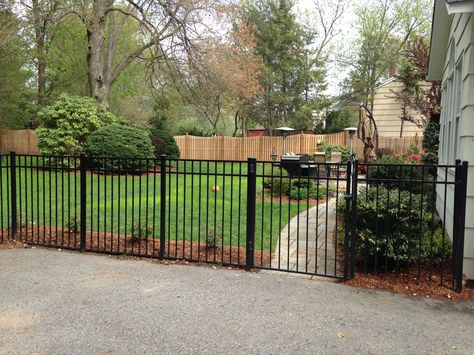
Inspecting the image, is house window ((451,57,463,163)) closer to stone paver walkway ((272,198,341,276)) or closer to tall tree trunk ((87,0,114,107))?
stone paver walkway ((272,198,341,276))

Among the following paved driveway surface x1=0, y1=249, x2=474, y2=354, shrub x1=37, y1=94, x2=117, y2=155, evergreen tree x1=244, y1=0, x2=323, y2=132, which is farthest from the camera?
evergreen tree x1=244, y1=0, x2=323, y2=132

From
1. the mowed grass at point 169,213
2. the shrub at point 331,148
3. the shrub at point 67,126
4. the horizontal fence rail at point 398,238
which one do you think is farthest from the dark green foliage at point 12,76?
the horizontal fence rail at point 398,238

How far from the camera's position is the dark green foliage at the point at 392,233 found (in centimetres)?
465

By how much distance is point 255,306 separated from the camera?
12.9 feet

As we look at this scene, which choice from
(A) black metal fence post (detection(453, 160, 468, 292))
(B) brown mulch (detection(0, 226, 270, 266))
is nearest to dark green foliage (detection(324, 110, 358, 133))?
(B) brown mulch (detection(0, 226, 270, 266))

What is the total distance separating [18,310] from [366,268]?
12.1ft

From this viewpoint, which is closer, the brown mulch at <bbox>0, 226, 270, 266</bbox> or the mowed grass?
the brown mulch at <bbox>0, 226, 270, 266</bbox>

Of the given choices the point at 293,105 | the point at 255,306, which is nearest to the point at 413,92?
the point at 293,105

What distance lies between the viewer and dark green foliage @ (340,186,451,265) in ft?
15.3

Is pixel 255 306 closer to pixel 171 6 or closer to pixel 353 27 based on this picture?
pixel 171 6

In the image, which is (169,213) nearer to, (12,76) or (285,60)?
(12,76)

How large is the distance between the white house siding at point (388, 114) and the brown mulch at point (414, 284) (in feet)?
65.4

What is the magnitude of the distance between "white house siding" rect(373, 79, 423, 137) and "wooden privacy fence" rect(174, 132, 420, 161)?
4.97ft

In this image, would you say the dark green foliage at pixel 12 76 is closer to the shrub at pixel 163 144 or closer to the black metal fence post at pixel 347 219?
the shrub at pixel 163 144
